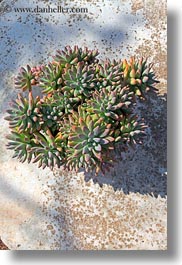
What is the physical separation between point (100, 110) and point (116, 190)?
0.95ft

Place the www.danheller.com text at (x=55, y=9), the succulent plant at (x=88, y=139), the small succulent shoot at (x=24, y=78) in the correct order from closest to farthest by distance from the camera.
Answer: the succulent plant at (x=88, y=139) → the small succulent shoot at (x=24, y=78) → the www.danheller.com text at (x=55, y=9)

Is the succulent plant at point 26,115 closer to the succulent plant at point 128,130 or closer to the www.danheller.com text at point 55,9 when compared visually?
the succulent plant at point 128,130

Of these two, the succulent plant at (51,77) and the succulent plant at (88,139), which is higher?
the succulent plant at (51,77)

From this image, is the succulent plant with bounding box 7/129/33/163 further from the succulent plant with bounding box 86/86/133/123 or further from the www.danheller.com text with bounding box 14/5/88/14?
the www.danheller.com text with bounding box 14/5/88/14

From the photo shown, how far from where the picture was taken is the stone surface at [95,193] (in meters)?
1.35

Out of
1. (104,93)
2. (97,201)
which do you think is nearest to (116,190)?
(97,201)

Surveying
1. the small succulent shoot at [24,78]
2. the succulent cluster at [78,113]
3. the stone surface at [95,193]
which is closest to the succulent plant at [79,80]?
the succulent cluster at [78,113]

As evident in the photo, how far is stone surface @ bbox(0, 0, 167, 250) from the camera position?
1.35 meters

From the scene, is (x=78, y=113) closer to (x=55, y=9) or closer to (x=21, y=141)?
(x=21, y=141)

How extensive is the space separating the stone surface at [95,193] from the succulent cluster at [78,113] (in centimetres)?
14

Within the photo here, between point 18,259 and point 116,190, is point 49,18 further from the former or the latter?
point 18,259

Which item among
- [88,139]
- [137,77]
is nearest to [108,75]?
[137,77]

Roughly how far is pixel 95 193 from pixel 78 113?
0.27 meters

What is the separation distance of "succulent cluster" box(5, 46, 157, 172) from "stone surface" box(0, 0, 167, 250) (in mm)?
140
